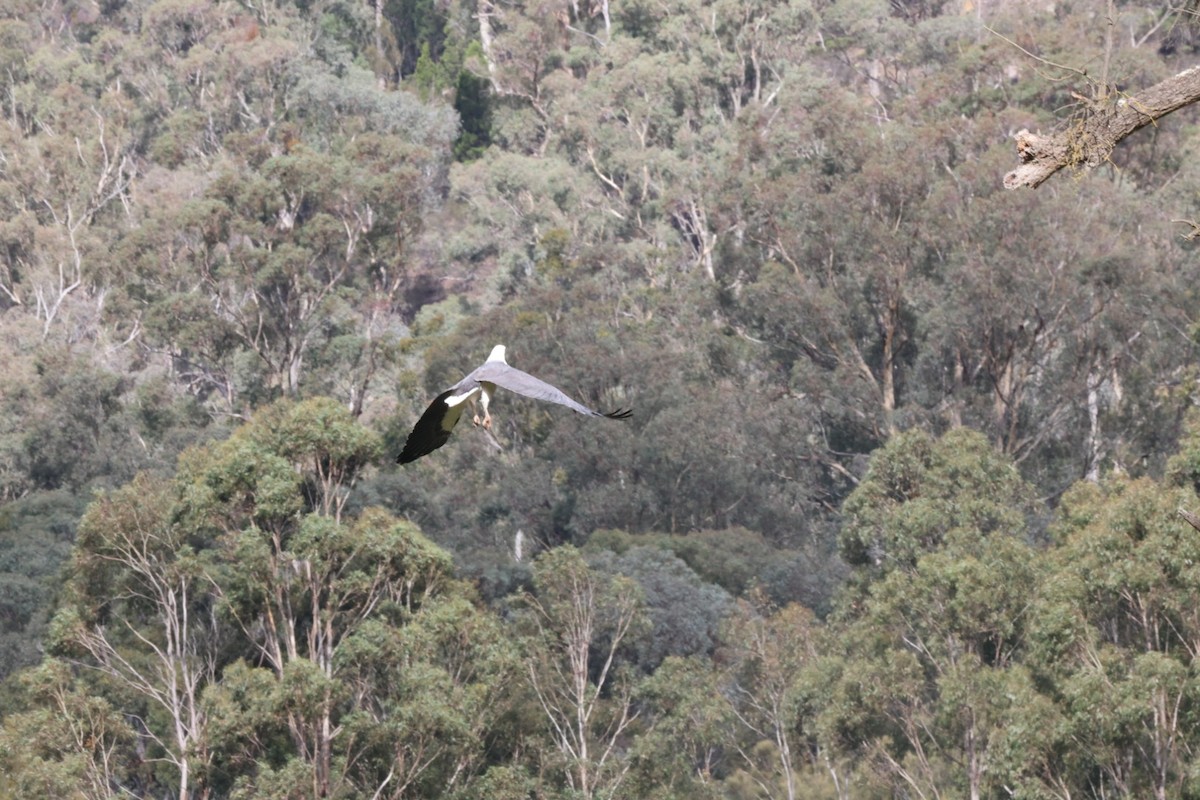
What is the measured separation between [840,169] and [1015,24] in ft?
32.5

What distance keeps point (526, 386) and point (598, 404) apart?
3094 centimetres

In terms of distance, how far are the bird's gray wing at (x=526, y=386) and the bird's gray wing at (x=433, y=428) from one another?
0.21 m

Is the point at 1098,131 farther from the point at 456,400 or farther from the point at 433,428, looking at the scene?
the point at 433,428

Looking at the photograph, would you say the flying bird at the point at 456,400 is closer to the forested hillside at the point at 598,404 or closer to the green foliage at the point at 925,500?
the forested hillside at the point at 598,404

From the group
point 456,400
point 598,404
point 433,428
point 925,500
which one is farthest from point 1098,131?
point 598,404

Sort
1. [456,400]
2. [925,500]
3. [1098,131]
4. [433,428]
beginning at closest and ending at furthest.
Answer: [1098,131] → [456,400] → [433,428] → [925,500]

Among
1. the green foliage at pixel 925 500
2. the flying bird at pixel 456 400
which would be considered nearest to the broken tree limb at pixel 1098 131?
the flying bird at pixel 456 400

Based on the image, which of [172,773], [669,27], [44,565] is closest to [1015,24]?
[669,27]

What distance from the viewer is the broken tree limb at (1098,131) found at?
686 cm

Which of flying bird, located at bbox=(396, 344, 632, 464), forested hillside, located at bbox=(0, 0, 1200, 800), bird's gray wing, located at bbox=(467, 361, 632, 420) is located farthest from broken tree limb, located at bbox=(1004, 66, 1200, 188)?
flying bird, located at bbox=(396, 344, 632, 464)

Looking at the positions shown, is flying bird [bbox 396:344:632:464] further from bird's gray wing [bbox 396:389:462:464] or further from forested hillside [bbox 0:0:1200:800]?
forested hillside [bbox 0:0:1200:800]

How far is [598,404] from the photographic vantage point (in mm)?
40781

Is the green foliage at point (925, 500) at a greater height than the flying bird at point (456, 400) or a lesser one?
lesser

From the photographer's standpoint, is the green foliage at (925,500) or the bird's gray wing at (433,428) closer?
the bird's gray wing at (433,428)
